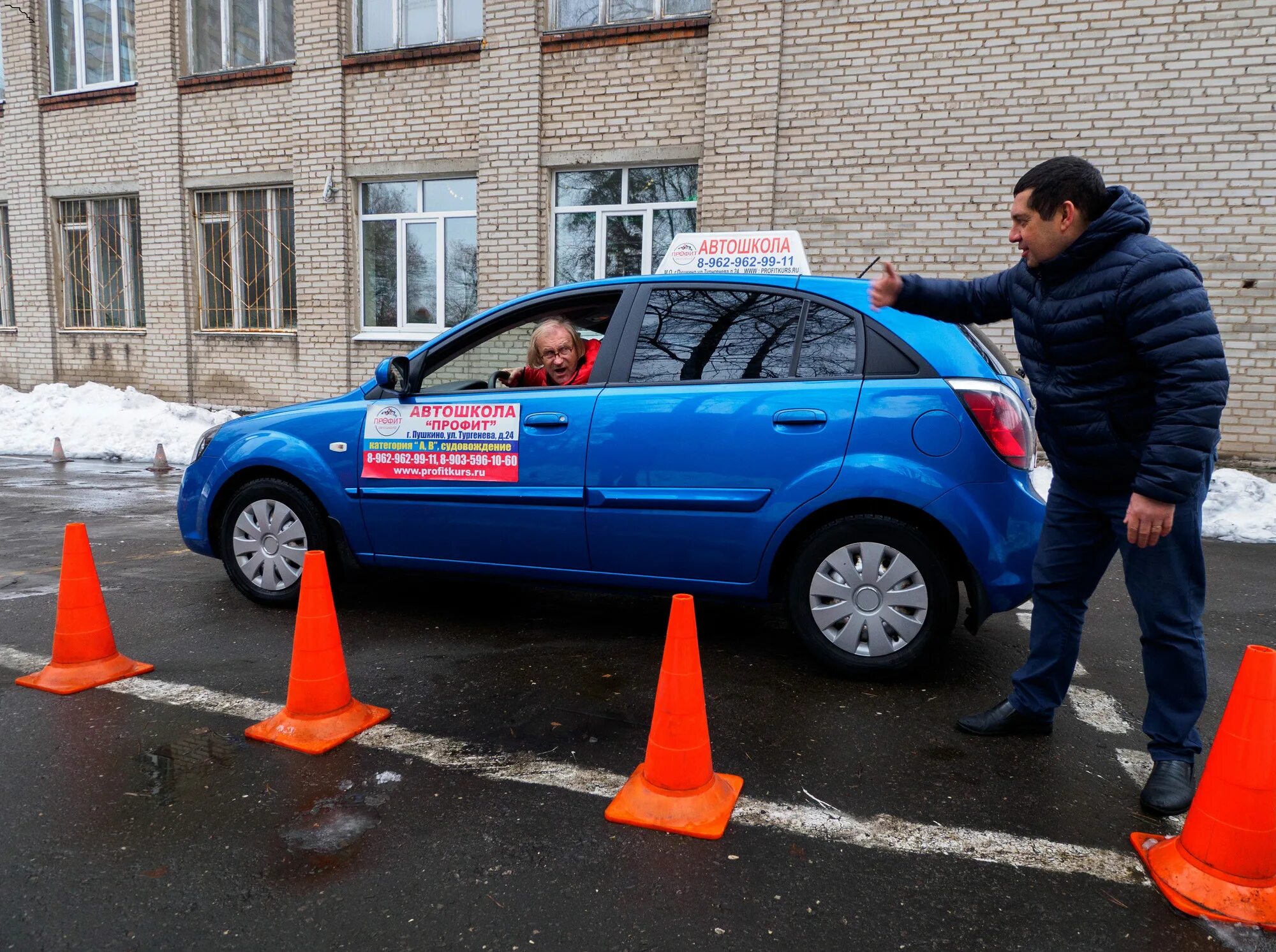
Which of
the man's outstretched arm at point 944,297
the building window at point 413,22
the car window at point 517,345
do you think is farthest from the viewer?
the building window at point 413,22

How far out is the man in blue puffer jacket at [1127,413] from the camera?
2447 mm

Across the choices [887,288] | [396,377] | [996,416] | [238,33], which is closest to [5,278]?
[238,33]

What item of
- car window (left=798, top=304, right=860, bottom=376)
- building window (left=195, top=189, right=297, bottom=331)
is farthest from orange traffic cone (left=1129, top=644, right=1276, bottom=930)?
building window (left=195, top=189, right=297, bottom=331)

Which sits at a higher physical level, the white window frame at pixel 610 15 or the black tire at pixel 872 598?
the white window frame at pixel 610 15

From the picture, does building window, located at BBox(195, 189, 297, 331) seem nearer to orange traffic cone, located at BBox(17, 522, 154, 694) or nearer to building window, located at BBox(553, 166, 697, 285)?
building window, located at BBox(553, 166, 697, 285)

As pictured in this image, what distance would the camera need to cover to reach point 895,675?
3.49 meters

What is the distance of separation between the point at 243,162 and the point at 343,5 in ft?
8.29

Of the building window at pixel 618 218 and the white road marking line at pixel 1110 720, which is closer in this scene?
the white road marking line at pixel 1110 720

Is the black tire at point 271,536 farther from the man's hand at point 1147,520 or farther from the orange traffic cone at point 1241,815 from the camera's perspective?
the orange traffic cone at point 1241,815

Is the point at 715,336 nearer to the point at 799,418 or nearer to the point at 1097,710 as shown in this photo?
the point at 799,418

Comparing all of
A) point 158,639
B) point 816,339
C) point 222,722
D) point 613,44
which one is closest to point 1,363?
point 613,44

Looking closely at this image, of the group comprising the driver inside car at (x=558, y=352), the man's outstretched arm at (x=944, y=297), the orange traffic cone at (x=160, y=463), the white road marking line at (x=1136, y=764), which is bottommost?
the orange traffic cone at (x=160, y=463)

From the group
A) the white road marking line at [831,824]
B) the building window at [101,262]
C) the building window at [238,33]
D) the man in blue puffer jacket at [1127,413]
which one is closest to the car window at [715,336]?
the man in blue puffer jacket at [1127,413]

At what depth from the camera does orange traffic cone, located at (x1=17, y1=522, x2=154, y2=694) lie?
3.51m
